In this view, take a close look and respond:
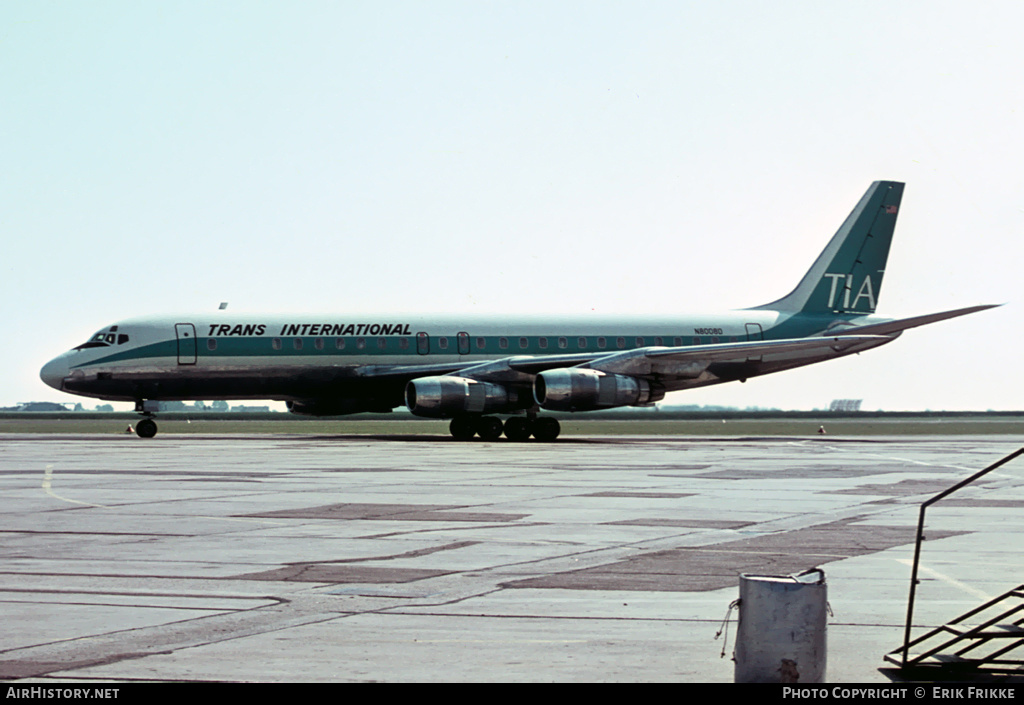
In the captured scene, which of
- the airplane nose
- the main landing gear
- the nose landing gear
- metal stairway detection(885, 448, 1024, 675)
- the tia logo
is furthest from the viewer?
the tia logo

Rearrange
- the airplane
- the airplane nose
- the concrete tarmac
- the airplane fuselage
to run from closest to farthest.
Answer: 1. the concrete tarmac
2. the airplane
3. the airplane fuselage
4. the airplane nose

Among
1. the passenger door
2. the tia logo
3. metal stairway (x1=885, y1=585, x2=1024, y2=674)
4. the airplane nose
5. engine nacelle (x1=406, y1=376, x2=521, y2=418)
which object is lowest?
engine nacelle (x1=406, y1=376, x2=521, y2=418)

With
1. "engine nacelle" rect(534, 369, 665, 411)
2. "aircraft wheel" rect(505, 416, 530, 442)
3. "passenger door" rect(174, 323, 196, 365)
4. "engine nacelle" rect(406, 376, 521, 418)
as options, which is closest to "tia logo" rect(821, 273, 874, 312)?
"engine nacelle" rect(534, 369, 665, 411)

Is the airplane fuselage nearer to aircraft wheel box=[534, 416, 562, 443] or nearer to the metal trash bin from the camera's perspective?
aircraft wheel box=[534, 416, 562, 443]

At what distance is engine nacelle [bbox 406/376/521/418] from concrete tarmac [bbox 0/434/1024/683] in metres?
14.6

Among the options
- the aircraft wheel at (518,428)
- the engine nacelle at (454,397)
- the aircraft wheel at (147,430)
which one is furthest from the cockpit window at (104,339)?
the aircraft wheel at (518,428)

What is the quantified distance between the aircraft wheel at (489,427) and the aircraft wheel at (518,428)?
37cm

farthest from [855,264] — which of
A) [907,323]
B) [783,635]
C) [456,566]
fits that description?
[783,635]

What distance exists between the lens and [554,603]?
963cm

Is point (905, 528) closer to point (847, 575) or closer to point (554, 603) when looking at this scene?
point (847, 575)

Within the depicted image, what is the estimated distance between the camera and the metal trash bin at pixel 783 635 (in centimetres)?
679

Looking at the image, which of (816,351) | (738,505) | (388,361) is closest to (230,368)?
(388,361)

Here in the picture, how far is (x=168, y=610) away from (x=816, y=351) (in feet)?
132

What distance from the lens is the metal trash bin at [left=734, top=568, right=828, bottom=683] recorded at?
6793 millimetres
